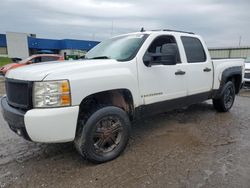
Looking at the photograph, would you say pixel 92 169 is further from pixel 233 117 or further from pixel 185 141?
pixel 233 117

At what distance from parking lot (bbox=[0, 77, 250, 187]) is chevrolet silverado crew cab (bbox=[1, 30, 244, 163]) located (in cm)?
34

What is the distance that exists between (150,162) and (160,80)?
1430 millimetres

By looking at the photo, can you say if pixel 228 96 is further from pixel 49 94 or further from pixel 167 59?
pixel 49 94

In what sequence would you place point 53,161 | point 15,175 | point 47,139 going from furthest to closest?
point 53,161, point 15,175, point 47,139

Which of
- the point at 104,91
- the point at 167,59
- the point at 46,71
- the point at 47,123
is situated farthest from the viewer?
the point at 167,59

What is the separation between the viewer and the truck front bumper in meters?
2.84

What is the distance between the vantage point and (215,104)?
249 inches

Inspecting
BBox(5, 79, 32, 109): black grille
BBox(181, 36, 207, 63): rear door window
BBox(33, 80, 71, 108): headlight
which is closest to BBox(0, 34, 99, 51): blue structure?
BBox(181, 36, 207, 63): rear door window

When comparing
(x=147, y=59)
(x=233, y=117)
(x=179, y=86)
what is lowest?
(x=233, y=117)

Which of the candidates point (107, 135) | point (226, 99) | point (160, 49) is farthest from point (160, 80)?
point (226, 99)

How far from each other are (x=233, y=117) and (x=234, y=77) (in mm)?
1282

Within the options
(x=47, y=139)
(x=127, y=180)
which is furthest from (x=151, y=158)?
(x=47, y=139)

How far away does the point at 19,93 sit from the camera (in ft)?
10.3

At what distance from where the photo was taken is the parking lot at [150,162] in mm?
2969
